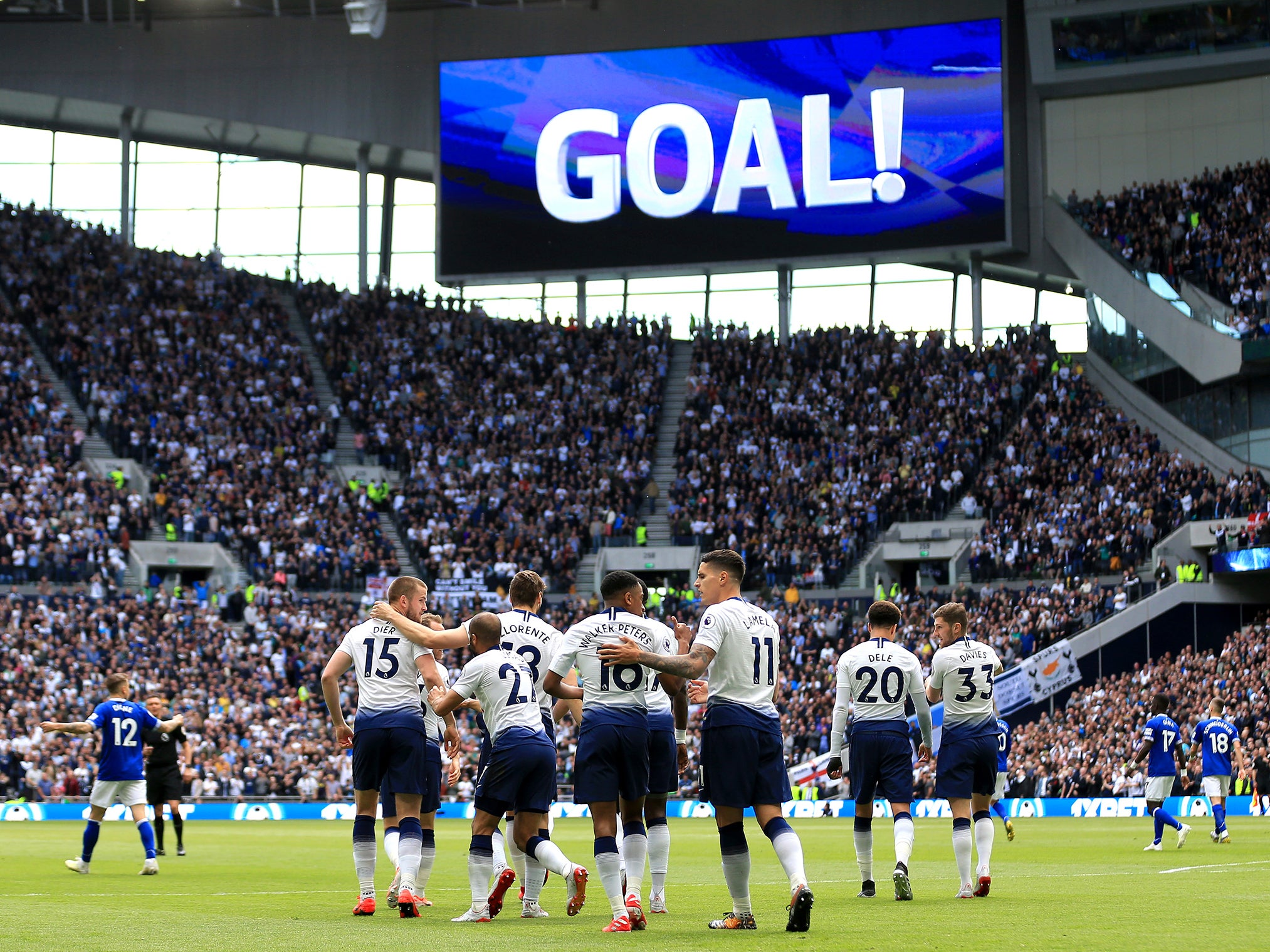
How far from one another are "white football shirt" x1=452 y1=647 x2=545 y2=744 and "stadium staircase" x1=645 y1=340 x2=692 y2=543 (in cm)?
3823

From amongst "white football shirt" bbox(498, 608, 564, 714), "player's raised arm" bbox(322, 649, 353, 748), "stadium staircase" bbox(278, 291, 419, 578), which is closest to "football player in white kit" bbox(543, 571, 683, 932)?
"white football shirt" bbox(498, 608, 564, 714)

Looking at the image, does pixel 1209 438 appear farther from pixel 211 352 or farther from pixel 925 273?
pixel 211 352

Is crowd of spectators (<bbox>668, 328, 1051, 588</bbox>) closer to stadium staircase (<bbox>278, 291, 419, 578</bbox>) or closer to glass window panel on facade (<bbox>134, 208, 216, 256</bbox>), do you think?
stadium staircase (<bbox>278, 291, 419, 578</bbox>)

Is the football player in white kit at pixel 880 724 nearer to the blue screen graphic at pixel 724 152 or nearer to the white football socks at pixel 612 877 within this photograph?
the white football socks at pixel 612 877

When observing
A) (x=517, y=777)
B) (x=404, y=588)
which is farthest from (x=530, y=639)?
(x=517, y=777)

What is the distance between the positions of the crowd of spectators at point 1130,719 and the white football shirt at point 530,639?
2419 cm

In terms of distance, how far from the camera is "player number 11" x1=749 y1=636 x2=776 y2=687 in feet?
35.4

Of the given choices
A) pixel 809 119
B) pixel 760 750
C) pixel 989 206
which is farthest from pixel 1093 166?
pixel 760 750

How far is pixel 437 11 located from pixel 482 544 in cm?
2166

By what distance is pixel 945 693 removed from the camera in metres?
13.8

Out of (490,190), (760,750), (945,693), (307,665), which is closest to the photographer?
(760,750)

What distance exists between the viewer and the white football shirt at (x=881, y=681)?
Result: 13523 mm

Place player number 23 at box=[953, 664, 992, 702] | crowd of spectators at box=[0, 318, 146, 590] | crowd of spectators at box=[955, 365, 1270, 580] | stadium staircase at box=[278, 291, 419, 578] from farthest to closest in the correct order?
stadium staircase at box=[278, 291, 419, 578], crowd of spectators at box=[0, 318, 146, 590], crowd of spectators at box=[955, 365, 1270, 580], player number 23 at box=[953, 664, 992, 702]

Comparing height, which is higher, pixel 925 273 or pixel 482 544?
pixel 925 273
